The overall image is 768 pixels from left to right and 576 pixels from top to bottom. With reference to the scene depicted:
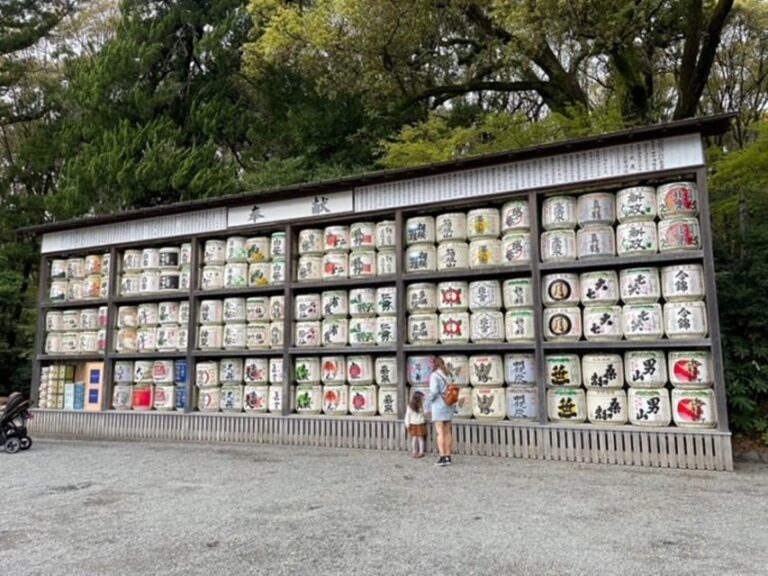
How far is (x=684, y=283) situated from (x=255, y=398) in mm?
5741

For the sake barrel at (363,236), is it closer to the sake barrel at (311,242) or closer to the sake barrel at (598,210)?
the sake barrel at (311,242)

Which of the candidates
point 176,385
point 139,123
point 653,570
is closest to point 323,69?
point 139,123

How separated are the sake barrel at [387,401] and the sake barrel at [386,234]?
1925 mm

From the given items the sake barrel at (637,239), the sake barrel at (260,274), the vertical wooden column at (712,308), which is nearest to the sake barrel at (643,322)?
the vertical wooden column at (712,308)

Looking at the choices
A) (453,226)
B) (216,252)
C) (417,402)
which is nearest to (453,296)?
(453,226)

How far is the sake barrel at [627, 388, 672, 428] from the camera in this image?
570 centimetres

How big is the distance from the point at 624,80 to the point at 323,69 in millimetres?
6376

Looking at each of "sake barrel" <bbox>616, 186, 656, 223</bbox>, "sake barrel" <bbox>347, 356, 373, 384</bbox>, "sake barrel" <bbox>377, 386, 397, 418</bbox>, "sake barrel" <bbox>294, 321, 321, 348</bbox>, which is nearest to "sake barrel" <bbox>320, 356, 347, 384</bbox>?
"sake barrel" <bbox>347, 356, 373, 384</bbox>

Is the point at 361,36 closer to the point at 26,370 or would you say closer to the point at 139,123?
the point at 139,123

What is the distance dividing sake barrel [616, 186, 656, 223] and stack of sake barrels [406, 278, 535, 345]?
133cm

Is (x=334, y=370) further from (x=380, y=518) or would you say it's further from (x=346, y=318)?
(x=380, y=518)

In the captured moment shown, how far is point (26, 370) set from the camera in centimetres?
1429

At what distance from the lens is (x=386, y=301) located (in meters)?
7.34

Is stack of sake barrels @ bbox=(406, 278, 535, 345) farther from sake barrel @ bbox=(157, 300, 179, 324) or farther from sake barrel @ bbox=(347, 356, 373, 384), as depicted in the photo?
sake barrel @ bbox=(157, 300, 179, 324)
